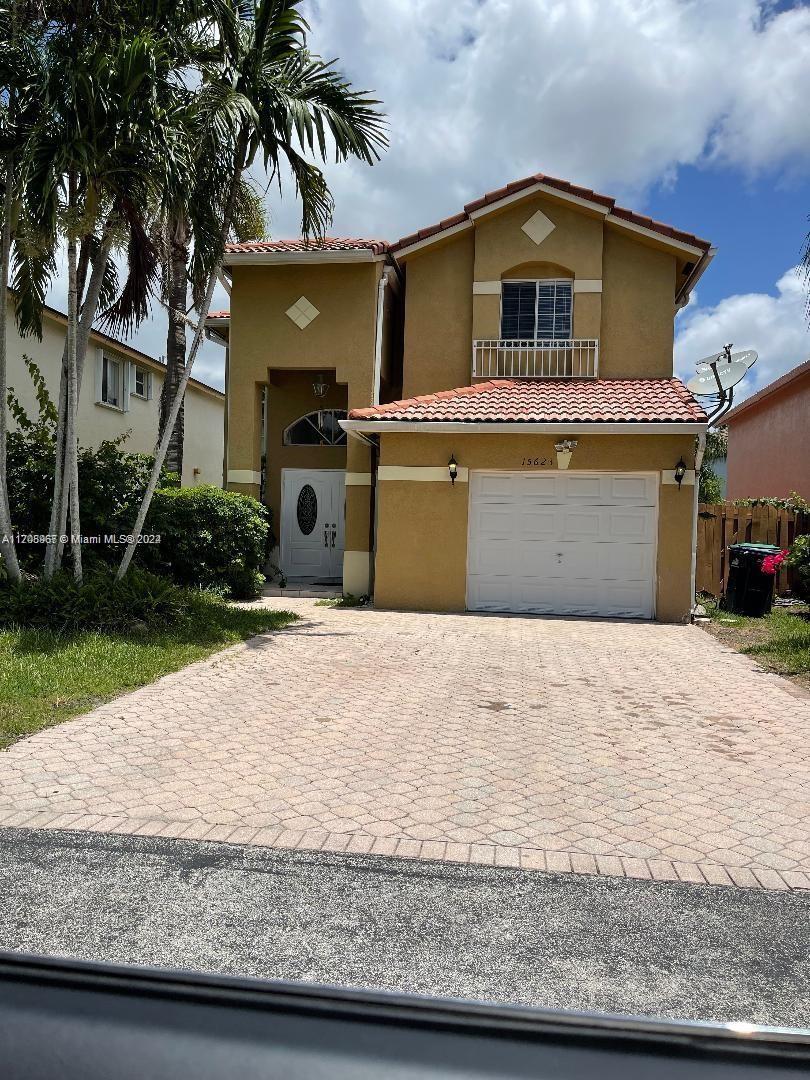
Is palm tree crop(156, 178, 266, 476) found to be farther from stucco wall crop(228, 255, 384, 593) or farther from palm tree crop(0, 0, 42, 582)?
palm tree crop(0, 0, 42, 582)

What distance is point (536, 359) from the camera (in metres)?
15.2

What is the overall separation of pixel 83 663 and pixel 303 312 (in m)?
9.61

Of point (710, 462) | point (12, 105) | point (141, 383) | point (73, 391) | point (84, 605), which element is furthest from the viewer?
point (710, 462)

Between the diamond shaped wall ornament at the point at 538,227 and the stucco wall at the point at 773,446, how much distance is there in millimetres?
7244

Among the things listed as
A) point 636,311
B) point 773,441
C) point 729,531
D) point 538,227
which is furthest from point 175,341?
point 773,441

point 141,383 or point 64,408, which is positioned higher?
point 141,383

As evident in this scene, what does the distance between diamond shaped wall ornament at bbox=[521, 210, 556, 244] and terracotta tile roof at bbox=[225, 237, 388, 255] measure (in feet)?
9.03

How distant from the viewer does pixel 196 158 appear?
9445 mm

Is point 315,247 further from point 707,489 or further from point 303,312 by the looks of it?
point 707,489

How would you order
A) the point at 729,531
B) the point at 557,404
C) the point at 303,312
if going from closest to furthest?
the point at 557,404
the point at 303,312
the point at 729,531

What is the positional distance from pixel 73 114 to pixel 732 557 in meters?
12.7

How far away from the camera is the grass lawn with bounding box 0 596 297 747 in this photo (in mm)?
6164

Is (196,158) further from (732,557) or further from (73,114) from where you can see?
(732,557)

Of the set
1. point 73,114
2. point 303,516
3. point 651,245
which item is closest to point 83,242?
point 73,114
